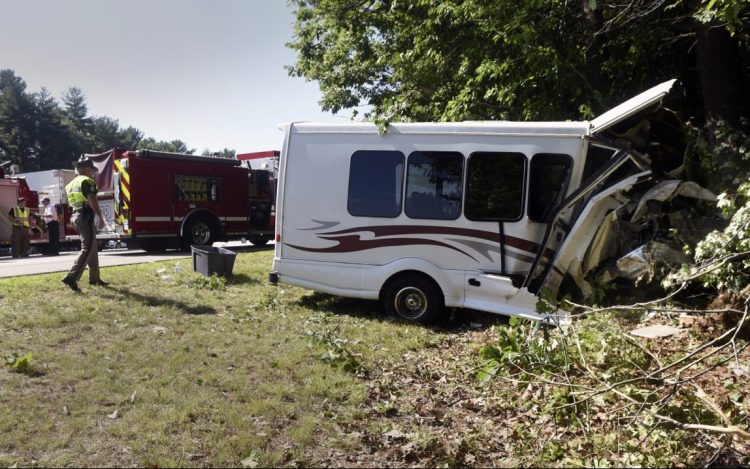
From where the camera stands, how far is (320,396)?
3.94m

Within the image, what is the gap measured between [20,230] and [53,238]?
1.72 metres

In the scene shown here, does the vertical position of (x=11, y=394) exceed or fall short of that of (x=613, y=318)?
it falls short

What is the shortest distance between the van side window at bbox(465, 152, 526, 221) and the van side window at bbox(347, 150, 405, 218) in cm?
90

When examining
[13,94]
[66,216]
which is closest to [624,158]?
[66,216]

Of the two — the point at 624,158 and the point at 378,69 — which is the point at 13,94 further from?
the point at 624,158

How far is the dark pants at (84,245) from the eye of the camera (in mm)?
6965

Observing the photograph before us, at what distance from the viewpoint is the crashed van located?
18.5 feet

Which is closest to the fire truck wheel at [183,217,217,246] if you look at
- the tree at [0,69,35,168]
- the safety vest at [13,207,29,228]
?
the safety vest at [13,207,29,228]

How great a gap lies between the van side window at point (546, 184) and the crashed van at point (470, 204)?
1 cm

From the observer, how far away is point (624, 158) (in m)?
5.30

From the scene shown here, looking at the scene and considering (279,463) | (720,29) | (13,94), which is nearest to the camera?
(279,463)

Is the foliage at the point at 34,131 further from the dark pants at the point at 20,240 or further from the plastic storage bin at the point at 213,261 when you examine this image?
the plastic storage bin at the point at 213,261

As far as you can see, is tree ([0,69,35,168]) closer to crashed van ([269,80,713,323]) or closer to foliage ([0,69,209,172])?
foliage ([0,69,209,172])

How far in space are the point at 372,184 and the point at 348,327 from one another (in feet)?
6.09
